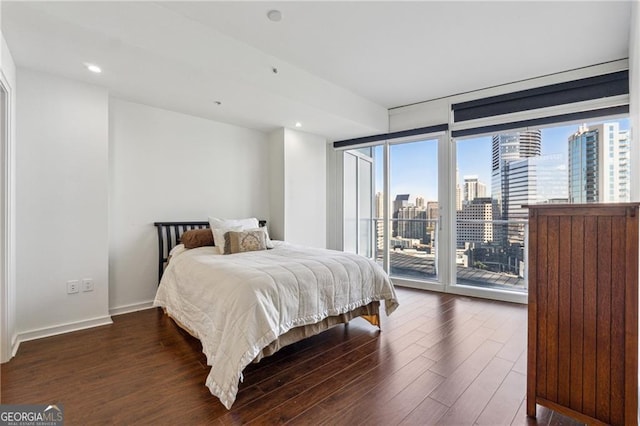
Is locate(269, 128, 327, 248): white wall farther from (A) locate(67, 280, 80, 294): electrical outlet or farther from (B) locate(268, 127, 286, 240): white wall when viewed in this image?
(A) locate(67, 280, 80, 294): electrical outlet

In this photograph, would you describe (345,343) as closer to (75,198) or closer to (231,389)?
(231,389)

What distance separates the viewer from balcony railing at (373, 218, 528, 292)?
390 centimetres

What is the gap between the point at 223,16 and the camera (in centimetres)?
242

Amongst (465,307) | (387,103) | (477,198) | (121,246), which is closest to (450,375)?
(465,307)

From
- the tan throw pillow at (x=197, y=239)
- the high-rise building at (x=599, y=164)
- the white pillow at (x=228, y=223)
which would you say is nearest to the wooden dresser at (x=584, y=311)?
the high-rise building at (x=599, y=164)

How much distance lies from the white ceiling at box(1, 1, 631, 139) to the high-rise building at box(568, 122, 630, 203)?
2.54 ft

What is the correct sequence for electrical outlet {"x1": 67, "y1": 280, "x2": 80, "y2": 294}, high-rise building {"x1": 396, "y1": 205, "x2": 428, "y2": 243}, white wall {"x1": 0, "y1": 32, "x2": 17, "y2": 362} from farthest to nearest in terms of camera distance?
high-rise building {"x1": 396, "y1": 205, "x2": 428, "y2": 243} < electrical outlet {"x1": 67, "y1": 280, "x2": 80, "y2": 294} < white wall {"x1": 0, "y1": 32, "x2": 17, "y2": 362}

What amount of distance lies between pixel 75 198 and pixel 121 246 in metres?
0.73

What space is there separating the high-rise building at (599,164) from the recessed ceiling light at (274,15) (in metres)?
3.50

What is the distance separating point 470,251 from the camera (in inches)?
166

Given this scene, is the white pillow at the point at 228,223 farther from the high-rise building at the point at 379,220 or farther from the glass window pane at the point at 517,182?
the glass window pane at the point at 517,182

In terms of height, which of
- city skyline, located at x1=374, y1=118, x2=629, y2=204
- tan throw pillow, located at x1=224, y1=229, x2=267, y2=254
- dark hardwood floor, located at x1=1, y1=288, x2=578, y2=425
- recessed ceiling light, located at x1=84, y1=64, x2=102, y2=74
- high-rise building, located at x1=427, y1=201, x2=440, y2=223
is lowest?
dark hardwood floor, located at x1=1, y1=288, x2=578, y2=425

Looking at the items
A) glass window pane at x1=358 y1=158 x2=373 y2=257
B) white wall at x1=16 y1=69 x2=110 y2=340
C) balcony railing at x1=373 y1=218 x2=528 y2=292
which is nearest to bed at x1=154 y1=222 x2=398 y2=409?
white wall at x1=16 y1=69 x2=110 y2=340

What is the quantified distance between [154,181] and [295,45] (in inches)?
87.3
